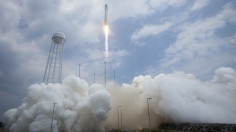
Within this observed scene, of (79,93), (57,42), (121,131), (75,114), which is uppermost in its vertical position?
(57,42)

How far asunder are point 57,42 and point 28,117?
115 feet

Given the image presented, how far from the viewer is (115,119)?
12581 cm

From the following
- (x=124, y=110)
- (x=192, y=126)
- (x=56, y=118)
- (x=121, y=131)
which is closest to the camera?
(x=192, y=126)

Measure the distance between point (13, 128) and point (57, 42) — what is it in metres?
44.2

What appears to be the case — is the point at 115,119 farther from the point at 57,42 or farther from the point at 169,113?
the point at 57,42

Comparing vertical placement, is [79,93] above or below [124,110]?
above

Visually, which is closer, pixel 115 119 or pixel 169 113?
pixel 169 113

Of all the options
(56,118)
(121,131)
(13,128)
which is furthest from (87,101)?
(13,128)

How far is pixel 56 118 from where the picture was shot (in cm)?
10006

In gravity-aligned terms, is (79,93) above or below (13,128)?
above

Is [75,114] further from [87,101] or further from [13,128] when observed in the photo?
[13,128]

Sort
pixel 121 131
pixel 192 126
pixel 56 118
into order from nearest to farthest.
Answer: pixel 192 126 < pixel 56 118 < pixel 121 131

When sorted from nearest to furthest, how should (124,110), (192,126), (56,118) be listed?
(192,126) → (56,118) → (124,110)

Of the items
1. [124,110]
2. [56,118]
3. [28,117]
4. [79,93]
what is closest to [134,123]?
[124,110]
